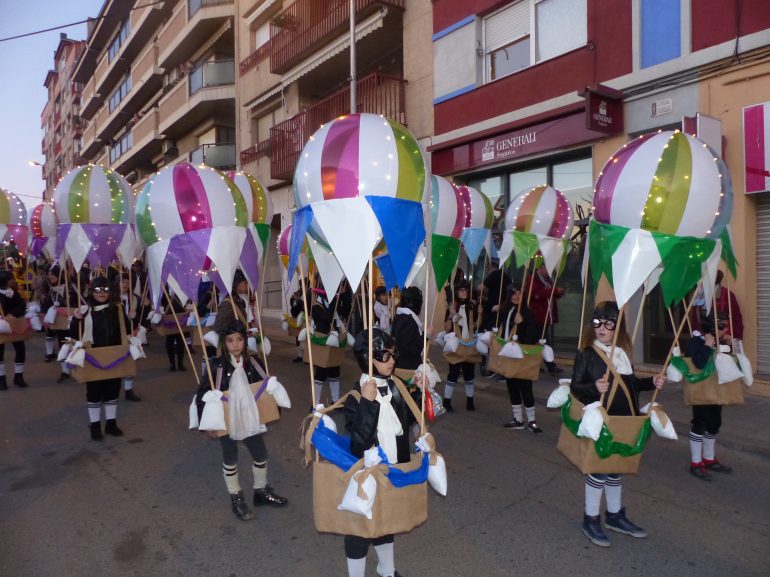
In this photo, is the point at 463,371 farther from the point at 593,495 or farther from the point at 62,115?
the point at 62,115

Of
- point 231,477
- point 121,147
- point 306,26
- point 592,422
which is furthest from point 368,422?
point 121,147

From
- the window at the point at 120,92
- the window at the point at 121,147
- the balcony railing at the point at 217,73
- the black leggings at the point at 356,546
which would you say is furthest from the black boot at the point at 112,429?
the window at the point at 120,92

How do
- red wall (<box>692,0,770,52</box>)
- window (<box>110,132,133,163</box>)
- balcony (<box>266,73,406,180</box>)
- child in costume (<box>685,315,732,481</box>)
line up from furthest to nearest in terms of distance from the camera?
window (<box>110,132,133,163</box>) < balcony (<box>266,73,406,180</box>) < red wall (<box>692,0,770,52</box>) < child in costume (<box>685,315,732,481</box>)

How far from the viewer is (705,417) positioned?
14.5 ft

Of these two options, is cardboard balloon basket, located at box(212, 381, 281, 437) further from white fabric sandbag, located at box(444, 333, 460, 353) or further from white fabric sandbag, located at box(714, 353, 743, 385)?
white fabric sandbag, located at box(714, 353, 743, 385)

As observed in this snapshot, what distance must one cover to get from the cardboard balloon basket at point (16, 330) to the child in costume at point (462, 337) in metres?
6.25

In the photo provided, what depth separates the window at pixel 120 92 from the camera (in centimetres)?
3035

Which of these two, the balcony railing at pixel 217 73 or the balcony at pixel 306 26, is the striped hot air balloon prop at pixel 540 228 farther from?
the balcony railing at pixel 217 73

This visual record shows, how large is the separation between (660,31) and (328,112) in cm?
916

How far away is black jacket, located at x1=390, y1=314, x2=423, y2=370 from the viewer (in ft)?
17.2

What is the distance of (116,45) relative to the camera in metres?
31.7

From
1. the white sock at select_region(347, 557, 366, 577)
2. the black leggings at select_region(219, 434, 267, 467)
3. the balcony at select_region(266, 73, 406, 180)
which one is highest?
the balcony at select_region(266, 73, 406, 180)

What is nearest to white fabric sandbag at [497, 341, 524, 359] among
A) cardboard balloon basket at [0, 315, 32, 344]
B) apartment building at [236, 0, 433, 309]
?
cardboard balloon basket at [0, 315, 32, 344]

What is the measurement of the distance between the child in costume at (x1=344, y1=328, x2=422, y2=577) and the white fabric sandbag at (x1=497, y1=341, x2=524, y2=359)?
115 inches
